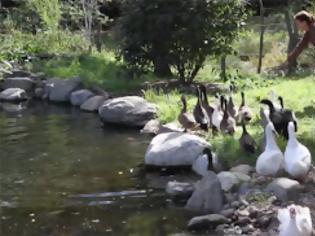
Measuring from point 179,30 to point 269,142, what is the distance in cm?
675

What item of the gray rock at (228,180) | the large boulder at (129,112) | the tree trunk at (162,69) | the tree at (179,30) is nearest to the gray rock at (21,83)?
the tree at (179,30)

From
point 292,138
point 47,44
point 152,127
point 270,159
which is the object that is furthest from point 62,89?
point 292,138

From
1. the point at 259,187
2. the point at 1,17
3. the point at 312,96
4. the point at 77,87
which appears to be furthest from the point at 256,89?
the point at 1,17

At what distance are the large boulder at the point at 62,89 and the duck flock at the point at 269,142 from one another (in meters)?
4.87

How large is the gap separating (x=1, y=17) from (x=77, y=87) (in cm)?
888

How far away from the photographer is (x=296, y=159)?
783 cm

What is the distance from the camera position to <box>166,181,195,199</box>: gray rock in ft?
27.2

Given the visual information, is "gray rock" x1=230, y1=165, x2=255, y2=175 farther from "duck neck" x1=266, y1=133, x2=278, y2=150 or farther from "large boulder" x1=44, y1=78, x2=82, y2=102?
"large boulder" x1=44, y1=78, x2=82, y2=102

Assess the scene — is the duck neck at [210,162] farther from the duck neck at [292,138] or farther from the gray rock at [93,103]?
the gray rock at [93,103]

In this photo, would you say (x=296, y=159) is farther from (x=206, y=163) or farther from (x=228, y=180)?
(x=206, y=163)

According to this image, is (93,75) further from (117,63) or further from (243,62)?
(243,62)

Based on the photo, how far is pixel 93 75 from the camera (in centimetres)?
1681

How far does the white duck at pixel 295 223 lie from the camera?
20.0ft

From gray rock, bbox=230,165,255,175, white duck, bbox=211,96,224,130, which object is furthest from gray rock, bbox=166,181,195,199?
white duck, bbox=211,96,224,130
